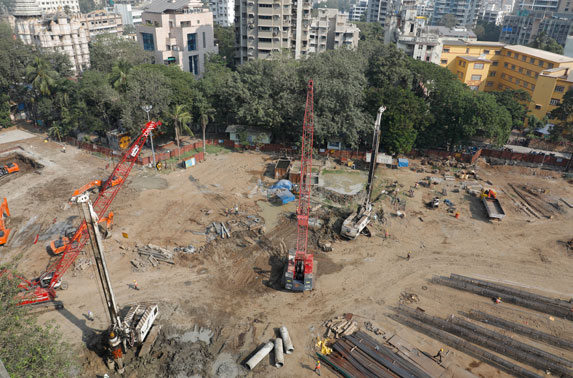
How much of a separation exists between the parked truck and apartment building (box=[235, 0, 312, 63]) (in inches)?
1998

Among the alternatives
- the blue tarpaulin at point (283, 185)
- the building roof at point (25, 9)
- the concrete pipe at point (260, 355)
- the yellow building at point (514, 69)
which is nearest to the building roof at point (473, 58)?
the yellow building at point (514, 69)

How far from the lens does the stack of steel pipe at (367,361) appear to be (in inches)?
922

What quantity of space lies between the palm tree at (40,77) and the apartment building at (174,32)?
26131 millimetres

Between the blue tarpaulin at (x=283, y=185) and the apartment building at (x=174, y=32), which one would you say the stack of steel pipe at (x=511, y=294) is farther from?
the apartment building at (x=174, y=32)

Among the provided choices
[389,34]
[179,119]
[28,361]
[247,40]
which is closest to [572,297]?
[28,361]

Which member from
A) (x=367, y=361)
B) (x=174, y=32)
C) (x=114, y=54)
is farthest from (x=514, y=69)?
(x=114, y=54)

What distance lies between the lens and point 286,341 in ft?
84.1

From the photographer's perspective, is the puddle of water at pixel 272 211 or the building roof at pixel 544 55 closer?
the puddle of water at pixel 272 211

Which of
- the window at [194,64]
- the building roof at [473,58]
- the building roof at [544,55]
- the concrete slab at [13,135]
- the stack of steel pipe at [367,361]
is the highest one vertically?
the building roof at [544,55]

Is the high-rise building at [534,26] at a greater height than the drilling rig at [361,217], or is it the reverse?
the high-rise building at [534,26]

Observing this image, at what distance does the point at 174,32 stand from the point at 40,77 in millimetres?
31646

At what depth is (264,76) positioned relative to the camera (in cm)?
5638

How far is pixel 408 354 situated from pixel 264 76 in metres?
43.0

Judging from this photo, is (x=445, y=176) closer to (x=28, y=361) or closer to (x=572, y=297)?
(x=572, y=297)
